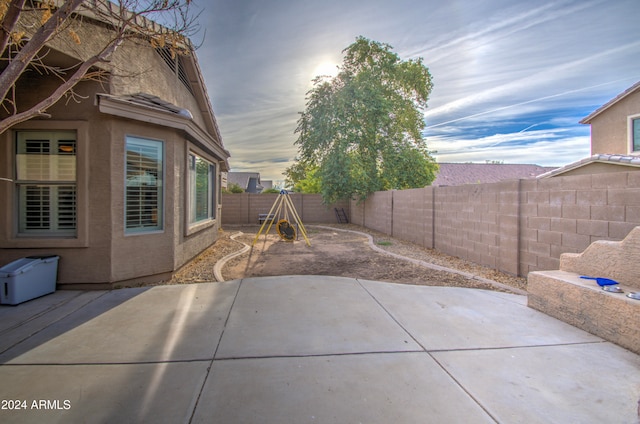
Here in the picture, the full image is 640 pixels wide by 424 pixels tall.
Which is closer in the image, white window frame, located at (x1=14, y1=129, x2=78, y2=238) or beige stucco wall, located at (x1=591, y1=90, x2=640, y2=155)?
white window frame, located at (x1=14, y1=129, x2=78, y2=238)

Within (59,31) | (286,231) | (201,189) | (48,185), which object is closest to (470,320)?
(59,31)

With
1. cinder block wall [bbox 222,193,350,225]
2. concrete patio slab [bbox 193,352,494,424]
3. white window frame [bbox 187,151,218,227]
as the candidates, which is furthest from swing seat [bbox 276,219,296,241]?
concrete patio slab [bbox 193,352,494,424]

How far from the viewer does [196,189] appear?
796 cm

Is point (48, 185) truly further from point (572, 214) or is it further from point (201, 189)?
point (572, 214)

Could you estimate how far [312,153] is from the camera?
59.0ft

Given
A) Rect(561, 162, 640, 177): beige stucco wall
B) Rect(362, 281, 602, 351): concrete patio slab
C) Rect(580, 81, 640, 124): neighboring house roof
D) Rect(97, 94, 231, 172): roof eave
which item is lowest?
Rect(362, 281, 602, 351): concrete patio slab

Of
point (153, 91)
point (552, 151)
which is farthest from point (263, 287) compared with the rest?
point (552, 151)

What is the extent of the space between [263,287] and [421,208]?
270 inches

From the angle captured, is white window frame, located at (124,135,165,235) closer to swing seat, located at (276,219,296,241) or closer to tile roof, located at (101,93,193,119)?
tile roof, located at (101,93,193,119)

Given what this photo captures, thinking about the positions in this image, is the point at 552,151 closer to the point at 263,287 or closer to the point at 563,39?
the point at 563,39

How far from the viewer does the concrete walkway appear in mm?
2277

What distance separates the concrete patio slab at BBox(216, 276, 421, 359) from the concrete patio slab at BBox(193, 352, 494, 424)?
0.66 ft

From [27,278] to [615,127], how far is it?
19.1 metres

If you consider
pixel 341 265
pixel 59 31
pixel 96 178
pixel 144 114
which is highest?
pixel 59 31
